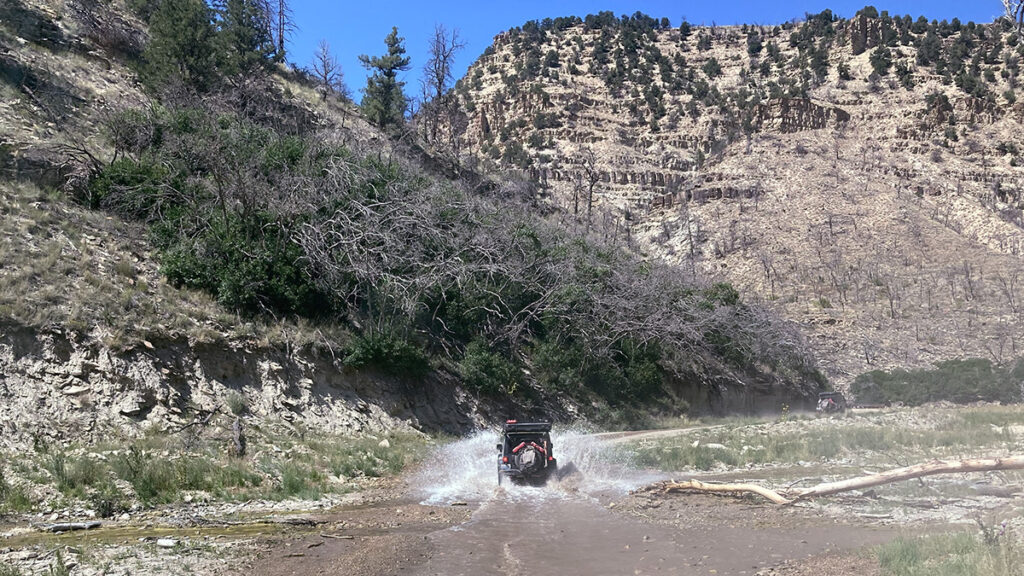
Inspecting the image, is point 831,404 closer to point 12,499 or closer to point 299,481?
point 299,481

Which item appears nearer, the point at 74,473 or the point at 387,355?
the point at 74,473

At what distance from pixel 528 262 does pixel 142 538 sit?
2137cm

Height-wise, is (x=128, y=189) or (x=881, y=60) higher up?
(x=881, y=60)

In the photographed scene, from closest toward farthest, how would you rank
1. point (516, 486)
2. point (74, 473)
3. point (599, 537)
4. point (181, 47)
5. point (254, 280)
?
point (599, 537) → point (74, 473) → point (516, 486) → point (254, 280) → point (181, 47)

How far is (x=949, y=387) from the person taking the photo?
44.6 m

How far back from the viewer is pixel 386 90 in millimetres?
49281

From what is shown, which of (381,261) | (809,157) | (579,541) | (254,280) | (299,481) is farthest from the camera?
(809,157)

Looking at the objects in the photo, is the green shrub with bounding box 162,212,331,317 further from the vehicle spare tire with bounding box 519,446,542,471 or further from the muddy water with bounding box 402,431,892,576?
the vehicle spare tire with bounding box 519,446,542,471

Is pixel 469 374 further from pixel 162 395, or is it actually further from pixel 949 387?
pixel 949 387

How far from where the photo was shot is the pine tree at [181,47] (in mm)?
32344

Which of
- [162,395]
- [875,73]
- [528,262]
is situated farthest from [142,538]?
[875,73]

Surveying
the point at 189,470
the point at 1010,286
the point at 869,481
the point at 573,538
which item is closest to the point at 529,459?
the point at 573,538

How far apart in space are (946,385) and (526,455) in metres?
39.5

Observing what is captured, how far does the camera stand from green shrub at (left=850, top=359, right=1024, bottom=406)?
43375mm
